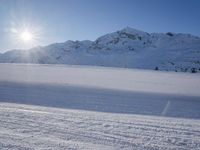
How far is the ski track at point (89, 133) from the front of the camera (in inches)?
218

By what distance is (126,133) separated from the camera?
253 inches

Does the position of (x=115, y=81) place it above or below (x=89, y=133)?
above

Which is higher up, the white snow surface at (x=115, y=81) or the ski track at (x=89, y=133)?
the white snow surface at (x=115, y=81)

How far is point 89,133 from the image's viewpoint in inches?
249

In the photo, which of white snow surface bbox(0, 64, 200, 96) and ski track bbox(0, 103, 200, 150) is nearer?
ski track bbox(0, 103, 200, 150)

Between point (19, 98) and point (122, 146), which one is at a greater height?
point (19, 98)

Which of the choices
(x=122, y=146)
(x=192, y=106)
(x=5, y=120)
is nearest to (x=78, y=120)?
(x=5, y=120)

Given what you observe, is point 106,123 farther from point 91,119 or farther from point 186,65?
point 186,65

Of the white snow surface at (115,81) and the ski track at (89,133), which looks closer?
the ski track at (89,133)

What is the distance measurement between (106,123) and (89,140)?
5.02 feet

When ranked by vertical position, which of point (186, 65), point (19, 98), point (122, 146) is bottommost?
point (122, 146)

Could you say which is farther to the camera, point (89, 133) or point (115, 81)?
point (115, 81)

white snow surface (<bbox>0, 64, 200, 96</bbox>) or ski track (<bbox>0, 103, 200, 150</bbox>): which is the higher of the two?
white snow surface (<bbox>0, 64, 200, 96</bbox>)

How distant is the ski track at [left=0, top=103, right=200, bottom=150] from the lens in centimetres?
555
